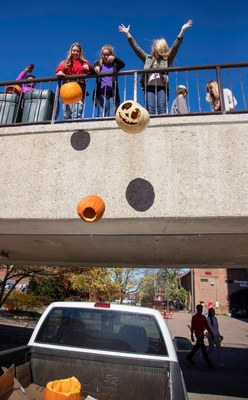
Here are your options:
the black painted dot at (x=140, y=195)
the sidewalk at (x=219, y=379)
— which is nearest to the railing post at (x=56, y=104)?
the black painted dot at (x=140, y=195)

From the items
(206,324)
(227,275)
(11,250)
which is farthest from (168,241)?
(227,275)

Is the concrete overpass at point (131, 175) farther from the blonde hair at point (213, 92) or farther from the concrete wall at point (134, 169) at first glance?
the blonde hair at point (213, 92)

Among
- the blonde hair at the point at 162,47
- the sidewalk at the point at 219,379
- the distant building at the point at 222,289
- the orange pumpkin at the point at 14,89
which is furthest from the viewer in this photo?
the distant building at the point at 222,289

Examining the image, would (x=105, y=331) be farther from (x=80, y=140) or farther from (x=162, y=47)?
(x=162, y=47)

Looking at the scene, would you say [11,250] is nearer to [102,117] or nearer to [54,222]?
[54,222]

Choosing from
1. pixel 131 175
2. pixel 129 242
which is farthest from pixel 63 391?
pixel 129 242

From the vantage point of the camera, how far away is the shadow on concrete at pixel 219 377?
275 inches

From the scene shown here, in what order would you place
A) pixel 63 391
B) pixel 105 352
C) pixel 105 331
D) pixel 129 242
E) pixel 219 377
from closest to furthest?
pixel 63 391 < pixel 105 352 < pixel 105 331 < pixel 129 242 < pixel 219 377

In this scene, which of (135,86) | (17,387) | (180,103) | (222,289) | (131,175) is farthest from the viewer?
(222,289)

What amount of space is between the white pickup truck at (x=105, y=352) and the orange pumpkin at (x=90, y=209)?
0.97 meters

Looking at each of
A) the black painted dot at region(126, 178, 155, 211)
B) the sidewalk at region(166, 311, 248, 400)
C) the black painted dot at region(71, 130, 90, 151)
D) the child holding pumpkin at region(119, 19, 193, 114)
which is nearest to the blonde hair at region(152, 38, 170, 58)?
the child holding pumpkin at region(119, 19, 193, 114)

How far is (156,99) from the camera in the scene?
4.76 meters

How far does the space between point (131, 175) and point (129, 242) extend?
213cm

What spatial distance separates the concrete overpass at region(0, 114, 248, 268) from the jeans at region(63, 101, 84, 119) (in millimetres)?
567
